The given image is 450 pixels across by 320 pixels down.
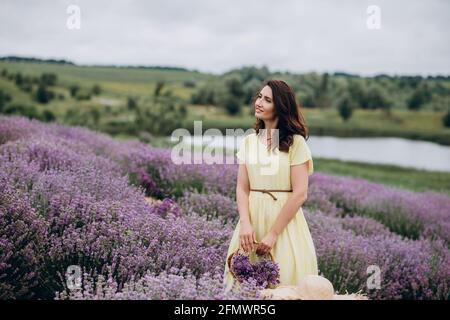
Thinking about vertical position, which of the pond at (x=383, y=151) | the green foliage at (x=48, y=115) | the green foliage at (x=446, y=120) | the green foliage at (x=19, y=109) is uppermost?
the green foliage at (x=19, y=109)

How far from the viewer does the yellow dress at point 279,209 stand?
10.4ft

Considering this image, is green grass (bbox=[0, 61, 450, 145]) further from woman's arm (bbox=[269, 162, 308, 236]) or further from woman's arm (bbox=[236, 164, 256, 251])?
woman's arm (bbox=[269, 162, 308, 236])

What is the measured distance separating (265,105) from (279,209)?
609 millimetres

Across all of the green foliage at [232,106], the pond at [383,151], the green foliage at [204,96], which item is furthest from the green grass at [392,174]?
the green foliage at [204,96]

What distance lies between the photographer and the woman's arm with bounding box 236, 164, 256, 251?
3111 mm

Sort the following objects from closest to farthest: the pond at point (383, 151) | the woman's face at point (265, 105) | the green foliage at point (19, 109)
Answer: the woman's face at point (265, 105) < the pond at point (383, 151) < the green foliage at point (19, 109)

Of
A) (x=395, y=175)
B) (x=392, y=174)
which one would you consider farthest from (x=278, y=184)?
(x=392, y=174)

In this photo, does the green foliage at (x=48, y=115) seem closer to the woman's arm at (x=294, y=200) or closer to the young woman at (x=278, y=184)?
the young woman at (x=278, y=184)

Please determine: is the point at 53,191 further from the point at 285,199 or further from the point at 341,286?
the point at 341,286

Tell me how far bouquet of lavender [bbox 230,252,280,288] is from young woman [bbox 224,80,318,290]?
0.11 m

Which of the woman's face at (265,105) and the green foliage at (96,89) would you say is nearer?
the woman's face at (265,105)

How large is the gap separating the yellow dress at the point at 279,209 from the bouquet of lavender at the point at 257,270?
15 centimetres

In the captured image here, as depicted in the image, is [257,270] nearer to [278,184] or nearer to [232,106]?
[278,184]

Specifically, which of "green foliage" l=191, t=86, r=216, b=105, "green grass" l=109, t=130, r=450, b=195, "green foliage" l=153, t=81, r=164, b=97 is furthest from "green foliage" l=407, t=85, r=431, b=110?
"green foliage" l=153, t=81, r=164, b=97
